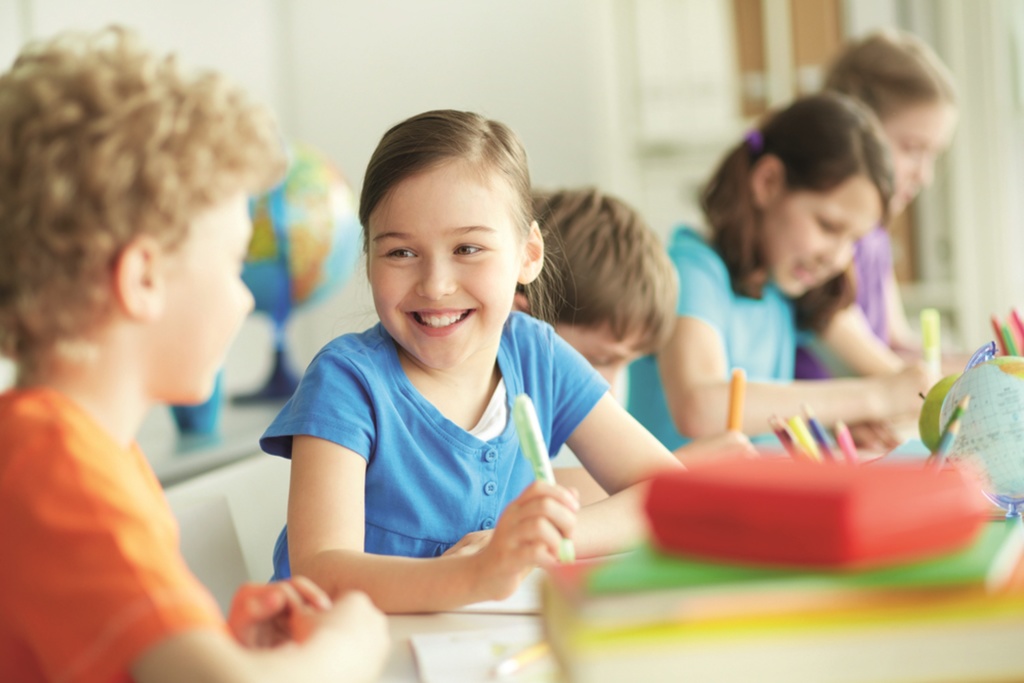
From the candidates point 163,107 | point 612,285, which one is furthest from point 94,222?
point 612,285

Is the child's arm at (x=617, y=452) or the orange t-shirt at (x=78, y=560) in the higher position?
the orange t-shirt at (x=78, y=560)

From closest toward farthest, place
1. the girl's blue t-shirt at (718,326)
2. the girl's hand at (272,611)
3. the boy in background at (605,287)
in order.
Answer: the girl's hand at (272,611), the boy in background at (605,287), the girl's blue t-shirt at (718,326)

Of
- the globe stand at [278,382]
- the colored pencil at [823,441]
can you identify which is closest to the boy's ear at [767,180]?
the colored pencil at [823,441]

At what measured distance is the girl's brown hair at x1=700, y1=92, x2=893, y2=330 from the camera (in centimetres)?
178

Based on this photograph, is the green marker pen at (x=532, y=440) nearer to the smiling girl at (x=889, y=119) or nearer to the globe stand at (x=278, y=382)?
the smiling girl at (x=889, y=119)

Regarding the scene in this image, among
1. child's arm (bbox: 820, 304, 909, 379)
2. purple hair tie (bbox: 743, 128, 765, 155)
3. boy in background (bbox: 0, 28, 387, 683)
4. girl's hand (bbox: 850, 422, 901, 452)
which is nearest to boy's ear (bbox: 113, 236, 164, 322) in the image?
boy in background (bbox: 0, 28, 387, 683)

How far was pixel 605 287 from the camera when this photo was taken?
1.41m

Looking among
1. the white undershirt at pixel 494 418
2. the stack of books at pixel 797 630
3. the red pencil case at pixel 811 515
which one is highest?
the red pencil case at pixel 811 515

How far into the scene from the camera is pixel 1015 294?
12.1 ft

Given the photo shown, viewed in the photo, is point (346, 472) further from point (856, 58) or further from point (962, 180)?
point (962, 180)

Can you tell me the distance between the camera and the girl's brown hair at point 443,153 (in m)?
1.05

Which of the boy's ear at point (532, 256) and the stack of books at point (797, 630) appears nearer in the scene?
the stack of books at point (797, 630)

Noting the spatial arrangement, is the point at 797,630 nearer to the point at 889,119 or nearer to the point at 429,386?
Answer: the point at 429,386

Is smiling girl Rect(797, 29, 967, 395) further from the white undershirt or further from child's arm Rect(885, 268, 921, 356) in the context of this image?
the white undershirt
